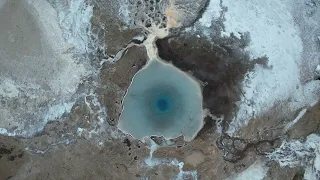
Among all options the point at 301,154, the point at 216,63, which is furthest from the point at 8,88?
the point at 301,154

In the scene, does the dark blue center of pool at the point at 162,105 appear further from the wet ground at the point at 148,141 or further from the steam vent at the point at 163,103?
the wet ground at the point at 148,141

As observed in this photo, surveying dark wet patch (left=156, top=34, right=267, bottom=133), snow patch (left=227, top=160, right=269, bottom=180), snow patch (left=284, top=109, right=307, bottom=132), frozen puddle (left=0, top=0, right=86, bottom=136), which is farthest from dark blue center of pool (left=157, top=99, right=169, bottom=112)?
snow patch (left=284, top=109, right=307, bottom=132)

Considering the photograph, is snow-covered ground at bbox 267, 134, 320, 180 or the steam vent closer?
snow-covered ground at bbox 267, 134, 320, 180

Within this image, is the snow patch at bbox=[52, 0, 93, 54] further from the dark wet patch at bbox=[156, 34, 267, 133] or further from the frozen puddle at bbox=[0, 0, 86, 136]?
the dark wet patch at bbox=[156, 34, 267, 133]

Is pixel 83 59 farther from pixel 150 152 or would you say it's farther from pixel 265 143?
pixel 265 143

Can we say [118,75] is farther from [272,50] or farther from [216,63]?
[272,50]

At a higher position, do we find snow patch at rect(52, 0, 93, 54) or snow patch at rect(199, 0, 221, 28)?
snow patch at rect(199, 0, 221, 28)

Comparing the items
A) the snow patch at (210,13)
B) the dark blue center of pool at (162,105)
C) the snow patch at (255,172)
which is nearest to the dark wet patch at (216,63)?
the snow patch at (210,13)
